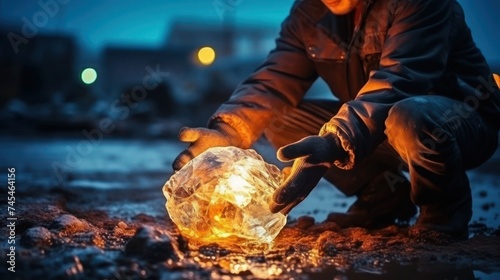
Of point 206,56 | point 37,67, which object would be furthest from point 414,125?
point 206,56

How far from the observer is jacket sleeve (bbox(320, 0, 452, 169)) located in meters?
2.46

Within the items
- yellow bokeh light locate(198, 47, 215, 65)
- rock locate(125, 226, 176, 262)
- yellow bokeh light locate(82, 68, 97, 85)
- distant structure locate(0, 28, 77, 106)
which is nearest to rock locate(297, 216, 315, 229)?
rock locate(125, 226, 176, 262)

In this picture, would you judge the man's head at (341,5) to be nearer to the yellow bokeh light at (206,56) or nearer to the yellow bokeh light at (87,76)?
the yellow bokeh light at (87,76)

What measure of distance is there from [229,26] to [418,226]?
29.3 m

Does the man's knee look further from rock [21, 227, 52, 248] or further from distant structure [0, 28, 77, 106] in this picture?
distant structure [0, 28, 77, 106]

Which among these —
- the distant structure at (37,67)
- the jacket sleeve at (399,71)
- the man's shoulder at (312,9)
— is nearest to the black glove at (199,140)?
the jacket sleeve at (399,71)

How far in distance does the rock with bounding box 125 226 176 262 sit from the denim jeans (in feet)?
3.52

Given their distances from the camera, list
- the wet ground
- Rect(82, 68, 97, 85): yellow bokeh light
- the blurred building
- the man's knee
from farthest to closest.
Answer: Rect(82, 68, 97, 85): yellow bokeh light < the blurred building < the man's knee < the wet ground

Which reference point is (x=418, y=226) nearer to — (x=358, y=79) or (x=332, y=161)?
(x=332, y=161)

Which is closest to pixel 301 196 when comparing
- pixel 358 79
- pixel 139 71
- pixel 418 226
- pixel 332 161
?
pixel 332 161

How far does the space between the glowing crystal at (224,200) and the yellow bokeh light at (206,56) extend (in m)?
25.7

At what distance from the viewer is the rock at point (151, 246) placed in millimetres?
1943

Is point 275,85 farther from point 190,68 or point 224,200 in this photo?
point 190,68

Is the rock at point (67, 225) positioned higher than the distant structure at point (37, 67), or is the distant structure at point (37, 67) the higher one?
the rock at point (67, 225)
